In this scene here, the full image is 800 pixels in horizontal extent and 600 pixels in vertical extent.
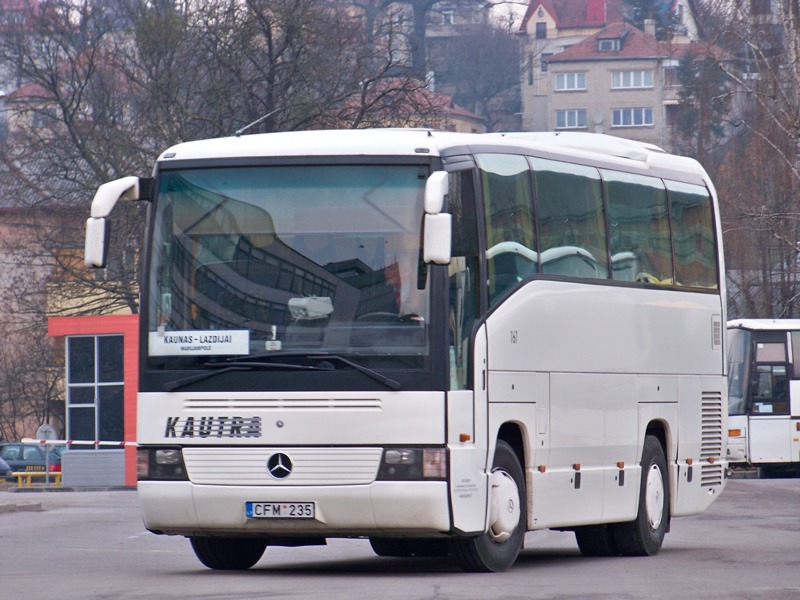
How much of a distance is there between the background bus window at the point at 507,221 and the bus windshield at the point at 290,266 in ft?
2.54

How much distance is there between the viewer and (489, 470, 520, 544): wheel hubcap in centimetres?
1277

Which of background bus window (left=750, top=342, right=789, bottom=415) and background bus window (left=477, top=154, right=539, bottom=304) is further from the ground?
background bus window (left=477, top=154, right=539, bottom=304)

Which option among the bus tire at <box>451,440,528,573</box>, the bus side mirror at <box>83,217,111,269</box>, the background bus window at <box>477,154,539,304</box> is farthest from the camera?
the background bus window at <box>477,154,539,304</box>

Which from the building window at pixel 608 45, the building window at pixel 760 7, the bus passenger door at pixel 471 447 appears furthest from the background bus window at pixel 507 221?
the building window at pixel 608 45

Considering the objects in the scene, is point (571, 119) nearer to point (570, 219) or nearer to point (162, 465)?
point (570, 219)

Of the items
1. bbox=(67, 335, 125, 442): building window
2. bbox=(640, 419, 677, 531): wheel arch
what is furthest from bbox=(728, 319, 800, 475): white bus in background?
bbox=(640, 419, 677, 531): wheel arch

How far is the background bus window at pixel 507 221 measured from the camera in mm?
12930

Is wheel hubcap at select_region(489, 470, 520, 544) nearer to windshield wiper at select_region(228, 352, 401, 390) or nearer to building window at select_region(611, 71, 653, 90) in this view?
windshield wiper at select_region(228, 352, 401, 390)

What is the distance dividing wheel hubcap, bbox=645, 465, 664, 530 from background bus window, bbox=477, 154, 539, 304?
311 centimetres

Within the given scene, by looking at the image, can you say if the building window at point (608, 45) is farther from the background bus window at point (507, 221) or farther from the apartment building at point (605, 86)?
the background bus window at point (507, 221)

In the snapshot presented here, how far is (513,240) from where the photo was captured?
13.3 m

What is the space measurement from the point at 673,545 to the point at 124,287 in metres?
28.7

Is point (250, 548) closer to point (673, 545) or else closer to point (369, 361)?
point (369, 361)

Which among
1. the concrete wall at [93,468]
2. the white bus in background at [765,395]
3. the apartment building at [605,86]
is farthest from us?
the apartment building at [605,86]
